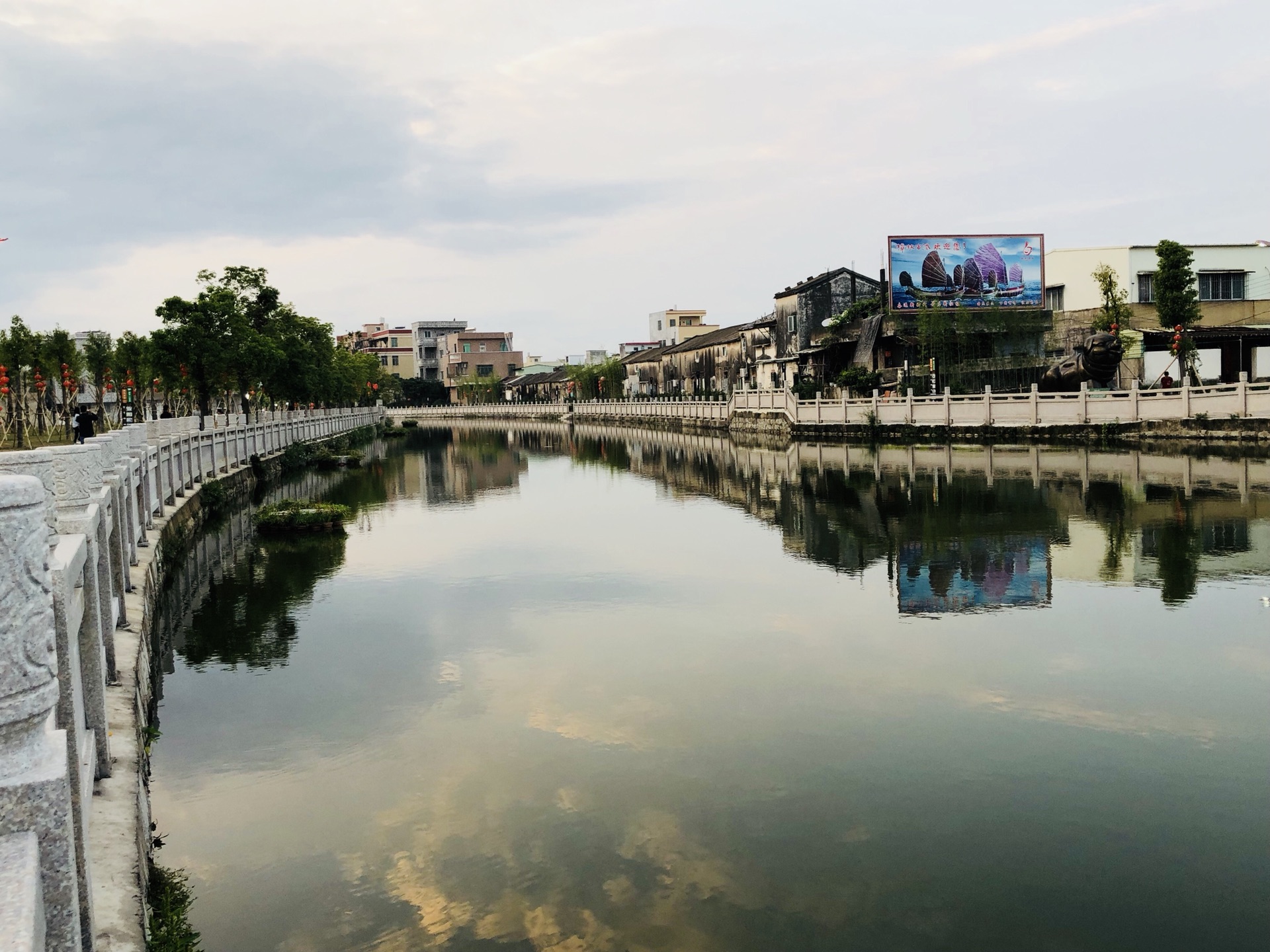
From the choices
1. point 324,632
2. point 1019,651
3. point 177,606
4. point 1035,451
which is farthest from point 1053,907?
point 1035,451

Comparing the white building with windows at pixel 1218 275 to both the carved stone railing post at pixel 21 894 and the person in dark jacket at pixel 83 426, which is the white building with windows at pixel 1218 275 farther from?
the carved stone railing post at pixel 21 894

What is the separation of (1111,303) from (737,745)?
40.7 metres

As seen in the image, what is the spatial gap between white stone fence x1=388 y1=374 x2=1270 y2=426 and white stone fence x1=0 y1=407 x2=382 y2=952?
28.0 m

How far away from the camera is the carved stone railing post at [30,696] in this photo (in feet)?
8.42

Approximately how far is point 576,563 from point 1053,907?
11.5m

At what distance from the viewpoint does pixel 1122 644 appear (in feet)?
33.9

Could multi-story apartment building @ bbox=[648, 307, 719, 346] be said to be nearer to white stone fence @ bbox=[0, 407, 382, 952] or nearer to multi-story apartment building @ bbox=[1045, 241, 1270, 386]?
multi-story apartment building @ bbox=[1045, 241, 1270, 386]

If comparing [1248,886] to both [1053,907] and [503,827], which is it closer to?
[1053,907]

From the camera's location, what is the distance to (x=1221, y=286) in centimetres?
4594

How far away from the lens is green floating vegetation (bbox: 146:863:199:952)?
524 centimetres

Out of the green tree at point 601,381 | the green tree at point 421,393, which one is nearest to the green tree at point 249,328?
the green tree at point 601,381

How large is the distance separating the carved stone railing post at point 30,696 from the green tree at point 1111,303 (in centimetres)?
4320

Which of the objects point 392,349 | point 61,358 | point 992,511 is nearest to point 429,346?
point 392,349

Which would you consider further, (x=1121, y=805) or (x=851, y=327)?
(x=851, y=327)
